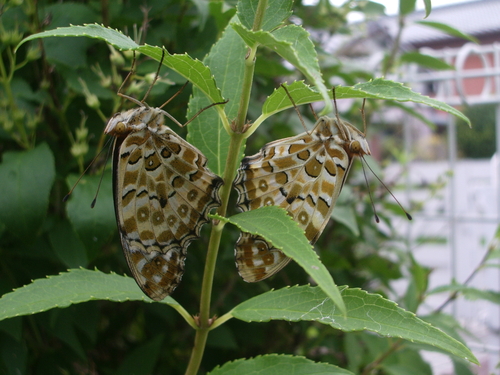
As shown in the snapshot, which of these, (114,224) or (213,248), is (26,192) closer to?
(114,224)

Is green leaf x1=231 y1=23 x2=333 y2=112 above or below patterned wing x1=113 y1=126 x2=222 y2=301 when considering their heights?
above

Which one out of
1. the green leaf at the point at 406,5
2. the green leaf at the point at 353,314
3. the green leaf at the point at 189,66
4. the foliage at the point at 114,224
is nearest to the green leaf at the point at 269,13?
the foliage at the point at 114,224

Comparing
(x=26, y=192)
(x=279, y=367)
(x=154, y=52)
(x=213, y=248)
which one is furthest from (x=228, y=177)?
(x=26, y=192)

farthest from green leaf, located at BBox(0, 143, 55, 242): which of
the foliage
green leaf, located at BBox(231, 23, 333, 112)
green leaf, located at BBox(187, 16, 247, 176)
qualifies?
green leaf, located at BBox(231, 23, 333, 112)

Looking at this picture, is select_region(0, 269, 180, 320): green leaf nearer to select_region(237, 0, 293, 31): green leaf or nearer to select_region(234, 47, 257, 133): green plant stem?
select_region(234, 47, 257, 133): green plant stem

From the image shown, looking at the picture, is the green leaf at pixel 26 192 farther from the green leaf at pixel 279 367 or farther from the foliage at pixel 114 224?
the green leaf at pixel 279 367

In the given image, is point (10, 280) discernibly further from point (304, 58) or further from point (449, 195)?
point (449, 195)
